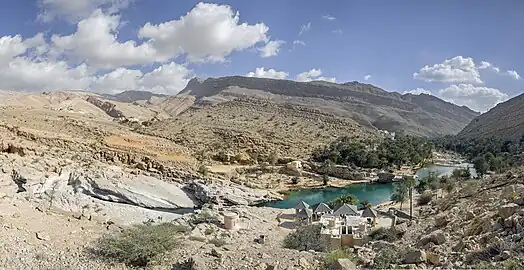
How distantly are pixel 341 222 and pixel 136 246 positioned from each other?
1272 centimetres

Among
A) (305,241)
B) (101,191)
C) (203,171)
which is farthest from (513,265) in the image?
(203,171)

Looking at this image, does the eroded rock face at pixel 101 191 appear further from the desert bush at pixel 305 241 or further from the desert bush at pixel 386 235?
the desert bush at pixel 386 235

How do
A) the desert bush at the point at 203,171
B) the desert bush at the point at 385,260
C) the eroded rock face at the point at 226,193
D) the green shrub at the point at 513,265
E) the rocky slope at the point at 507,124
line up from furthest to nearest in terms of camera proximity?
the rocky slope at the point at 507,124 < the desert bush at the point at 203,171 < the eroded rock face at the point at 226,193 < the desert bush at the point at 385,260 < the green shrub at the point at 513,265

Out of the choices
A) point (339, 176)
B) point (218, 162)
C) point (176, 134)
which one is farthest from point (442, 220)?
point (176, 134)

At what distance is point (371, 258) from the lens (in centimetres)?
1165

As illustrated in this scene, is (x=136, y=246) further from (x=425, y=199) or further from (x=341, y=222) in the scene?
(x=425, y=199)

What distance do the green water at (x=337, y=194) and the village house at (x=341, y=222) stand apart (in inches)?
364

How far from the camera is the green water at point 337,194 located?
3800cm

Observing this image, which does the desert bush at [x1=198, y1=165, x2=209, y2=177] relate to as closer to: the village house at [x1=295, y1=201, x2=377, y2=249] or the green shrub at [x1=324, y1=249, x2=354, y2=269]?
the village house at [x1=295, y1=201, x2=377, y2=249]

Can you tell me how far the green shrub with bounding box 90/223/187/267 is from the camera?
14008 millimetres

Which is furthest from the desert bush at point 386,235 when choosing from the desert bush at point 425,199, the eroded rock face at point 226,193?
the eroded rock face at point 226,193

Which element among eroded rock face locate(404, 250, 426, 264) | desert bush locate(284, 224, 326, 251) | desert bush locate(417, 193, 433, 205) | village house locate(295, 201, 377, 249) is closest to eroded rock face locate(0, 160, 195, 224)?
village house locate(295, 201, 377, 249)

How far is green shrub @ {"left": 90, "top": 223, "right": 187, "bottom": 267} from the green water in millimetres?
21621

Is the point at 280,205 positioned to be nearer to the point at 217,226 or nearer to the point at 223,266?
the point at 217,226
